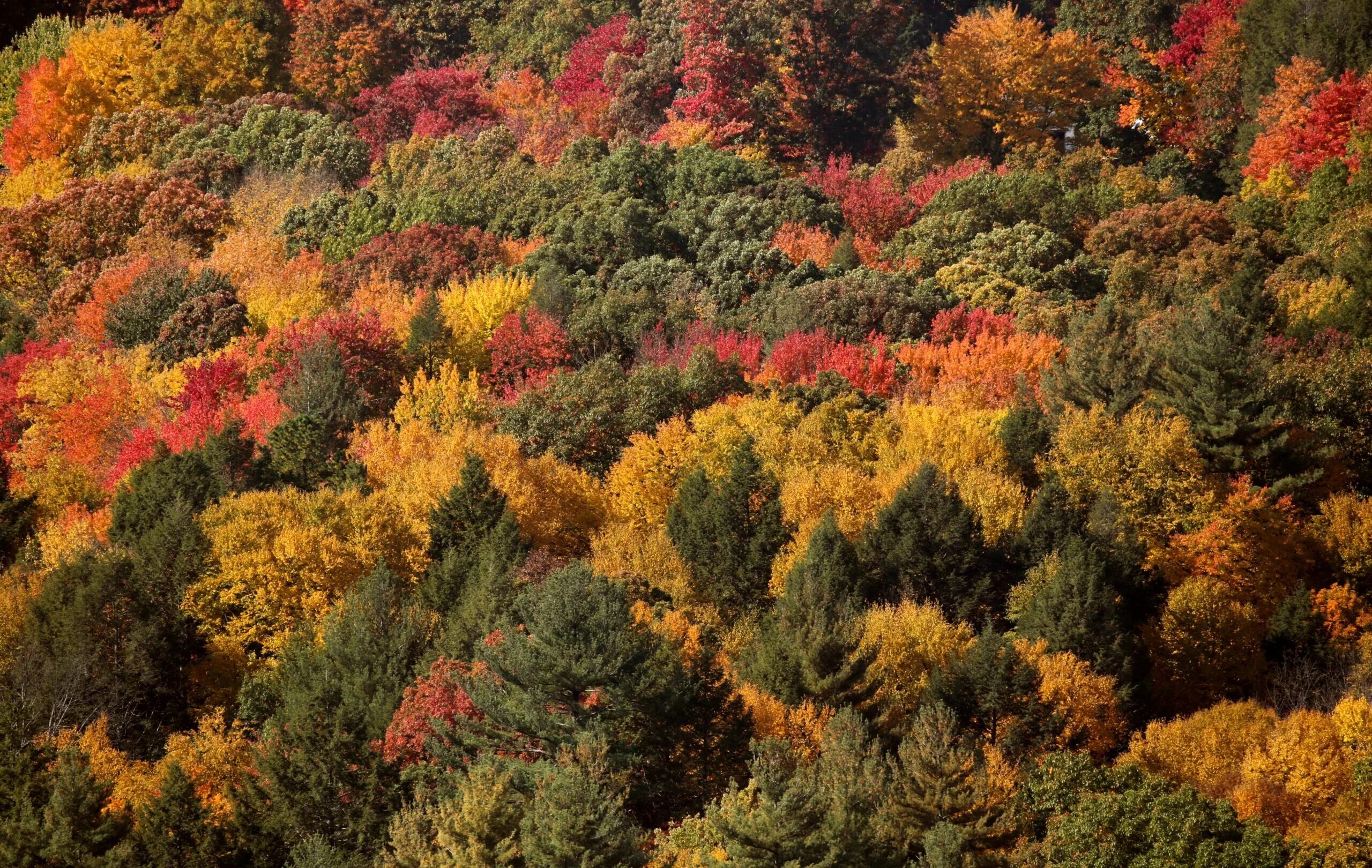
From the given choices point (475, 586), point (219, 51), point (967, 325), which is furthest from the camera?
point (219, 51)

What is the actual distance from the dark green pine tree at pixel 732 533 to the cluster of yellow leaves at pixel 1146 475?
368 inches

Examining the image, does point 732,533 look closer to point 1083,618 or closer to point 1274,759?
point 1083,618

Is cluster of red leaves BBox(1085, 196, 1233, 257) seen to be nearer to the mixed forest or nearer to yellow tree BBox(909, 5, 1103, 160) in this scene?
the mixed forest

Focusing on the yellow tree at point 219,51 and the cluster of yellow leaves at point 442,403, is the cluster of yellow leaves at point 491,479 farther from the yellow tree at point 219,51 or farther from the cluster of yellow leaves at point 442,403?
the yellow tree at point 219,51

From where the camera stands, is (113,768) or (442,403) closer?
(113,768)

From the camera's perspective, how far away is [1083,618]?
201 ft

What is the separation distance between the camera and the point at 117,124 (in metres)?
103

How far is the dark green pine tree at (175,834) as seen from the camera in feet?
165

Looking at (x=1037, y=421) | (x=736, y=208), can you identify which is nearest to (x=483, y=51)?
(x=736, y=208)

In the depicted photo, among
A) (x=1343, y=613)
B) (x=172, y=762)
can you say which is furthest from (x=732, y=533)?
(x=172, y=762)

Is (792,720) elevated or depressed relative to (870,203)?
depressed

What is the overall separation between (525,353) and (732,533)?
16043mm

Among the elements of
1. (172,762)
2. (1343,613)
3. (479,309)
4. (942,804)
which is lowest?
(479,309)

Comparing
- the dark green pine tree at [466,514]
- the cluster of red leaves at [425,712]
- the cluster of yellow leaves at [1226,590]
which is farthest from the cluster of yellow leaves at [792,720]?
the dark green pine tree at [466,514]
